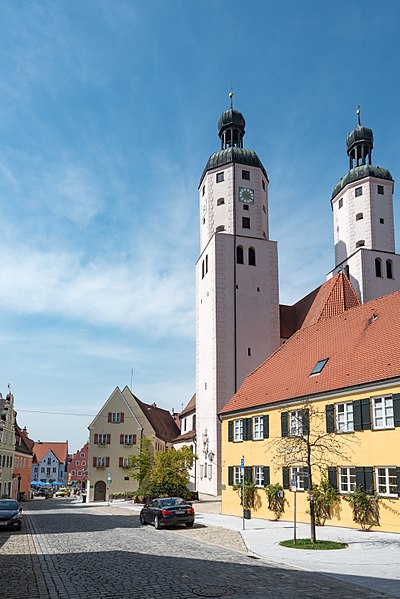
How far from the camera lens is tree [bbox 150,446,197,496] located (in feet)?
129

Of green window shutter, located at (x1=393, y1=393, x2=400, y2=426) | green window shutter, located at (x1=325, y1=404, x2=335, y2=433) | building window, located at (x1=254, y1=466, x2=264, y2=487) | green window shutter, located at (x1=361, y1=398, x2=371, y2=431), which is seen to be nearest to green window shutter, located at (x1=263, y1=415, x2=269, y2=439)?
building window, located at (x1=254, y1=466, x2=264, y2=487)

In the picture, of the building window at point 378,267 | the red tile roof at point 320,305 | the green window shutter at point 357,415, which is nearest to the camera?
the green window shutter at point 357,415

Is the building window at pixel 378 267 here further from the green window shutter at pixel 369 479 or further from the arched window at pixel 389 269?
the green window shutter at pixel 369 479

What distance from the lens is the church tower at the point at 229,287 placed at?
171 ft

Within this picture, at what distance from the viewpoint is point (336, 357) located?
89.3 feet

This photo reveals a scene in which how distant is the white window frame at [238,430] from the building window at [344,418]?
8.04 meters

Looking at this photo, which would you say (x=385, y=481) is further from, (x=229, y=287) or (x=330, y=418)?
(x=229, y=287)

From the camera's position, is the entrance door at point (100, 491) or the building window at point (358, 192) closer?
the building window at point (358, 192)

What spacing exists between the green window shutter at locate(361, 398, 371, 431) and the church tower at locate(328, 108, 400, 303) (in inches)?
1312

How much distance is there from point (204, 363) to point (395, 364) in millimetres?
33860

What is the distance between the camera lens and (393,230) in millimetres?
58750

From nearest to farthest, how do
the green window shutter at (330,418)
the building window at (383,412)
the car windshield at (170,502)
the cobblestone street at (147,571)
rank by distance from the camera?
the cobblestone street at (147,571) < the building window at (383,412) < the green window shutter at (330,418) < the car windshield at (170,502)

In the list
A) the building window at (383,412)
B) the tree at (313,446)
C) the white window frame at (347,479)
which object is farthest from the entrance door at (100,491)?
the building window at (383,412)

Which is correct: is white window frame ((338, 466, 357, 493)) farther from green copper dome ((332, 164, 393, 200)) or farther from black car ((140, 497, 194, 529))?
green copper dome ((332, 164, 393, 200))
